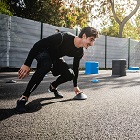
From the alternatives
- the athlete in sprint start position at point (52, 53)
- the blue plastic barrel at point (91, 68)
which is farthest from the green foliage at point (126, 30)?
the athlete in sprint start position at point (52, 53)

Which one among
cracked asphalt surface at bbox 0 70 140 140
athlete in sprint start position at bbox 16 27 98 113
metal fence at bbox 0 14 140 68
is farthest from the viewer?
metal fence at bbox 0 14 140 68

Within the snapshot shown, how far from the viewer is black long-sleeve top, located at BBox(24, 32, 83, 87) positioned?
2686 millimetres

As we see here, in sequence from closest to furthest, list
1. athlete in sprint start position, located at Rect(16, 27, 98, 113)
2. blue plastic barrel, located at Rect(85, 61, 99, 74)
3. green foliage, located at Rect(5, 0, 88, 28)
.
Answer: athlete in sprint start position, located at Rect(16, 27, 98, 113), blue plastic barrel, located at Rect(85, 61, 99, 74), green foliage, located at Rect(5, 0, 88, 28)

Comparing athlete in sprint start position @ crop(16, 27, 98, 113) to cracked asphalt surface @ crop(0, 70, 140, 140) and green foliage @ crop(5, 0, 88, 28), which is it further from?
green foliage @ crop(5, 0, 88, 28)

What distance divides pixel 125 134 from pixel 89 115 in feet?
2.23

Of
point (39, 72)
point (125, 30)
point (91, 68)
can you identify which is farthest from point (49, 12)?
point (125, 30)

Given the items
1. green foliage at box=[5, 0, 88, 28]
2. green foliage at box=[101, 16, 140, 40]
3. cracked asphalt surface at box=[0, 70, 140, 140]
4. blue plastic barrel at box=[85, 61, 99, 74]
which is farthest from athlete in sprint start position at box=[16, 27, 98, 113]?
green foliage at box=[101, 16, 140, 40]

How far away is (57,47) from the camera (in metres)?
2.94

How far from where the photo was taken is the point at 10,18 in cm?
903

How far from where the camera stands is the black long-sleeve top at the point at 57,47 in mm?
2686

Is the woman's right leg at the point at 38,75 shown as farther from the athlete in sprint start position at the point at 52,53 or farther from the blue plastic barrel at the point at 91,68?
the blue plastic barrel at the point at 91,68

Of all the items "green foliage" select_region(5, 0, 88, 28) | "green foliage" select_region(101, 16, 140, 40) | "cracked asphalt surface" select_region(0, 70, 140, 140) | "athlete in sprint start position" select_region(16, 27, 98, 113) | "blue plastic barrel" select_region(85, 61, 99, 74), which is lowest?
"cracked asphalt surface" select_region(0, 70, 140, 140)

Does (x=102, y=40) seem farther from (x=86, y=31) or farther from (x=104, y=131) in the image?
(x=104, y=131)

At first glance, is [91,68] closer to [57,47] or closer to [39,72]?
[57,47]
